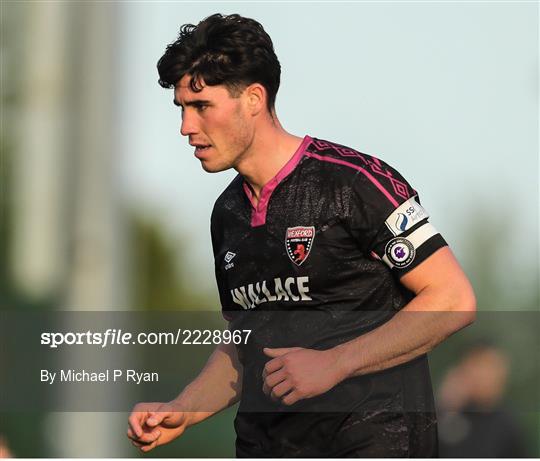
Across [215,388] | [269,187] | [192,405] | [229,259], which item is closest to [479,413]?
[215,388]

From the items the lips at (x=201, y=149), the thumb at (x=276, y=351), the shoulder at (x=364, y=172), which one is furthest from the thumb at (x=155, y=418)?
the shoulder at (x=364, y=172)

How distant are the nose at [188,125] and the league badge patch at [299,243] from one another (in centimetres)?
64

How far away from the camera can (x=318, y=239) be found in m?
4.34

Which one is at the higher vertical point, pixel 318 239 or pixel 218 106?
pixel 218 106

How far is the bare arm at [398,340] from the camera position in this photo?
13.3 feet

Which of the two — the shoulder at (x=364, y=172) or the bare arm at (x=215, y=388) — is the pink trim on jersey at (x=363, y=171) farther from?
the bare arm at (x=215, y=388)

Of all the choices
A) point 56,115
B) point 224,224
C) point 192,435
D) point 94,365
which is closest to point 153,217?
point 192,435

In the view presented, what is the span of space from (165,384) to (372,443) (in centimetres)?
225

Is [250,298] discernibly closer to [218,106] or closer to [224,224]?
[224,224]

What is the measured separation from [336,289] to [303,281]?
0.15 meters

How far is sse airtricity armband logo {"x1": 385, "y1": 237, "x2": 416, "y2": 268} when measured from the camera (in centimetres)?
415

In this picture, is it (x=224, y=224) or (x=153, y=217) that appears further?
(x=153, y=217)

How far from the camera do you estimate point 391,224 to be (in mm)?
4164

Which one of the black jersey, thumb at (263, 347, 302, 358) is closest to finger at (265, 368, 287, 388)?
thumb at (263, 347, 302, 358)
